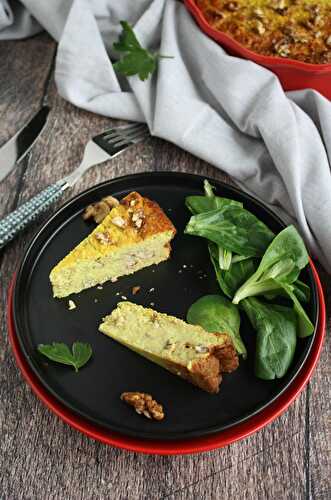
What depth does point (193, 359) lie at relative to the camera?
1929 mm

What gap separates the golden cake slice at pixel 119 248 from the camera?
224cm

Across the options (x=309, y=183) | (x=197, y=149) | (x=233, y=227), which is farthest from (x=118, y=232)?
(x=309, y=183)

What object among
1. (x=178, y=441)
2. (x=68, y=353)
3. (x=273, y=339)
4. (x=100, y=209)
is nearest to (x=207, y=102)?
(x=100, y=209)

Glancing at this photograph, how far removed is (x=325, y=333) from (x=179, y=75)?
1.29 metres

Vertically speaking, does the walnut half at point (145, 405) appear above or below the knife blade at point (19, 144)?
below

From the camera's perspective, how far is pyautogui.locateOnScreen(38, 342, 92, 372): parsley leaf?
2.00 metres

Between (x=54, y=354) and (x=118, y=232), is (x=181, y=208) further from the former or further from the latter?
(x=54, y=354)

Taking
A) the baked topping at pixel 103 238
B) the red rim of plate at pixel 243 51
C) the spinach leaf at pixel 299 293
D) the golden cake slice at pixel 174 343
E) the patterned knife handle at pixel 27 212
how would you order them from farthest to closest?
the red rim of plate at pixel 243 51 < the patterned knife handle at pixel 27 212 < the baked topping at pixel 103 238 < the spinach leaf at pixel 299 293 < the golden cake slice at pixel 174 343

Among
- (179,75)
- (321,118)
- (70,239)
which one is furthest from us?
(179,75)

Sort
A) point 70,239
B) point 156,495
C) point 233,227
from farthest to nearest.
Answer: point 70,239 < point 233,227 < point 156,495

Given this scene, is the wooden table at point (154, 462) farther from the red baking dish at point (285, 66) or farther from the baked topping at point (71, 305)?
the red baking dish at point (285, 66)

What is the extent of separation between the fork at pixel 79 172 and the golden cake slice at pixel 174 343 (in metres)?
0.58

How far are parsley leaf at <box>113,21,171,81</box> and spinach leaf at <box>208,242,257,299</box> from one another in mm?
1017

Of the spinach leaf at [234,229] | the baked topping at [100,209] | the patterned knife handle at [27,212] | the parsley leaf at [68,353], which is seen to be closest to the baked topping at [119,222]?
the baked topping at [100,209]
